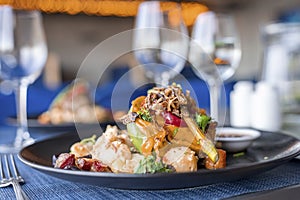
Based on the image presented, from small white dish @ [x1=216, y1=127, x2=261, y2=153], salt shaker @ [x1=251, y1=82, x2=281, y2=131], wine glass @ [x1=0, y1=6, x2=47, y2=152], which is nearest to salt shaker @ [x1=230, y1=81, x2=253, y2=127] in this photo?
salt shaker @ [x1=251, y1=82, x2=281, y2=131]

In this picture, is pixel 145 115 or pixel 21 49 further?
pixel 21 49

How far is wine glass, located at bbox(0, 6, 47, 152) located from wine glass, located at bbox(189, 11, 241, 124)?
1.06 feet

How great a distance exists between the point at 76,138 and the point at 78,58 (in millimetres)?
4763

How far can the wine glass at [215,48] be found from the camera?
2.90 feet

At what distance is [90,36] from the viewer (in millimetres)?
5406

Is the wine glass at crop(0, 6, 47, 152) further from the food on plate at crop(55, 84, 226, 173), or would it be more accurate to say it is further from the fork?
the food on plate at crop(55, 84, 226, 173)

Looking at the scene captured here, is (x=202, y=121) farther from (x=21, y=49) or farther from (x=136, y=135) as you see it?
(x=21, y=49)

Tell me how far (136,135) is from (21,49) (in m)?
0.44

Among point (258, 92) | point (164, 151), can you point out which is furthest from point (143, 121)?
point (258, 92)

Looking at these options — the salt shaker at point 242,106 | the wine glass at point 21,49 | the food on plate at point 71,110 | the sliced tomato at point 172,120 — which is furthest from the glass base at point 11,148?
the salt shaker at point 242,106

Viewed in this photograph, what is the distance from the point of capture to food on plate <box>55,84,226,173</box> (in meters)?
0.48

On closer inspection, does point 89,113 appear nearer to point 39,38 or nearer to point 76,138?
point 39,38

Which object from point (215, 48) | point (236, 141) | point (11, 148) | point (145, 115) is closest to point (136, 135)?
point (145, 115)

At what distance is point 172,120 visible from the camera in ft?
1.68
